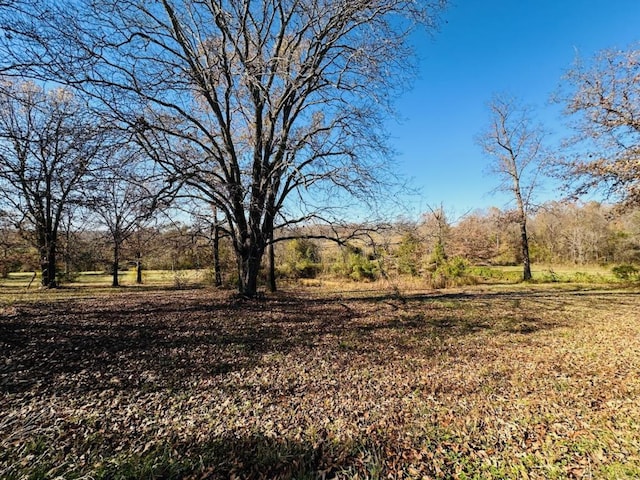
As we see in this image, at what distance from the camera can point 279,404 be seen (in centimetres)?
348

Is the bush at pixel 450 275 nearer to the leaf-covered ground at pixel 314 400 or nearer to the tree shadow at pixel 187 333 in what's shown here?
the tree shadow at pixel 187 333

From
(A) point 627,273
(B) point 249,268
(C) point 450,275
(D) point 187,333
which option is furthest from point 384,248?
(A) point 627,273

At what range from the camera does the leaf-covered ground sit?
2.55 metres

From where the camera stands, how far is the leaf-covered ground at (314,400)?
8.37 feet

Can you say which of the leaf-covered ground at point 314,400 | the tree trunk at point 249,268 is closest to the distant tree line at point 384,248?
the tree trunk at point 249,268

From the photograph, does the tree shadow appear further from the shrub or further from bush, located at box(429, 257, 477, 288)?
the shrub

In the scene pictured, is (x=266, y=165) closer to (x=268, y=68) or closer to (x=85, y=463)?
(x=268, y=68)

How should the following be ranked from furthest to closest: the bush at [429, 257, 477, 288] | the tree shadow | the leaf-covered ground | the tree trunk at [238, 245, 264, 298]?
the bush at [429, 257, 477, 288] → the tree trunk at [238, 245, 264, 298] → the tree shadow → the leaf-covered ground

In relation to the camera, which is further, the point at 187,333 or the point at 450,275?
the point at 450,275

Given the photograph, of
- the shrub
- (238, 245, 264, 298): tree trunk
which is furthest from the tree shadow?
the shrub

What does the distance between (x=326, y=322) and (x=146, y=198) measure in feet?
18.5

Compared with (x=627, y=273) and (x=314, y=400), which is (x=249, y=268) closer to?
(x=314, y=400)

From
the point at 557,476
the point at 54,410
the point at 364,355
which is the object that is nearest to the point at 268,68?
the point at 364,355

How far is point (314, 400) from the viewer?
11.8 ft
